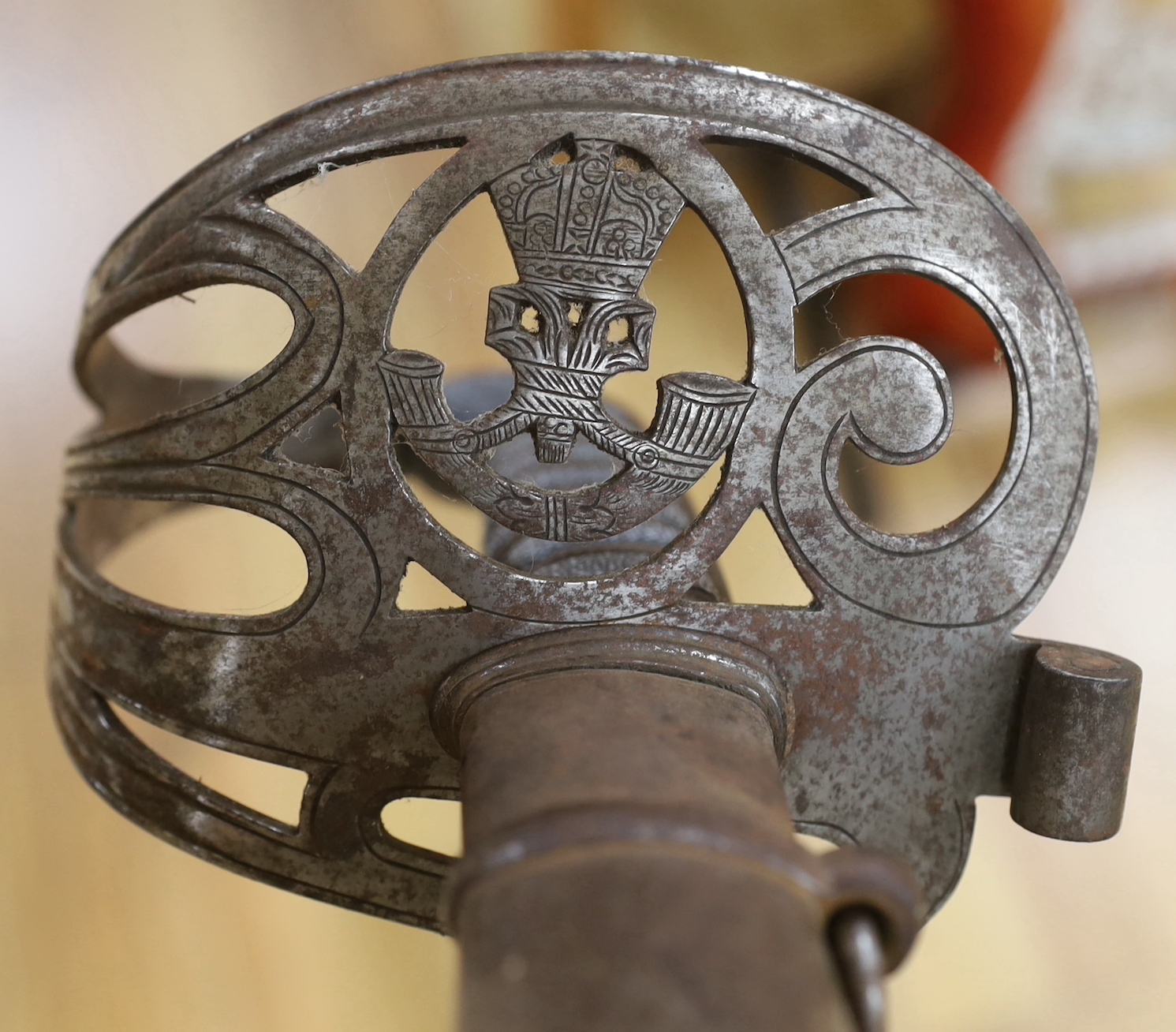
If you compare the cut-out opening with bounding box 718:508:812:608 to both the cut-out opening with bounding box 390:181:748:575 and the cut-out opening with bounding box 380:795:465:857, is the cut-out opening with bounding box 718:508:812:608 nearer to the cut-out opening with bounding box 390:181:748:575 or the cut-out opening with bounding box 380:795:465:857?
the cut-out opening with bounding box 390:181:748:575

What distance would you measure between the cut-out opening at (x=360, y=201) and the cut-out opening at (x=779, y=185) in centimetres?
20

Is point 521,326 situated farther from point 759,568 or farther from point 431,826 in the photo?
point 431,826

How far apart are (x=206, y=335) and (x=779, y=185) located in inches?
23.1

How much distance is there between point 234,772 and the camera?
1.17 m

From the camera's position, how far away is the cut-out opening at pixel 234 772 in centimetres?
99

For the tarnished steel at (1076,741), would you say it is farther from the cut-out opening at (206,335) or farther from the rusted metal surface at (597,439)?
the cut-out opening at (206,335)

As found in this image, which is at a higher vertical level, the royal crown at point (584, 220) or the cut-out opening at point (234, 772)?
the royal crown at point (584, 220)

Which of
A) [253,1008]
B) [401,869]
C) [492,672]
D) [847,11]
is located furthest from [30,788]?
[847,11]

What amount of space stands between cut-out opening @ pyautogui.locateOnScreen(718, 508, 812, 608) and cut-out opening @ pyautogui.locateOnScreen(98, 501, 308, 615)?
23 centimetres

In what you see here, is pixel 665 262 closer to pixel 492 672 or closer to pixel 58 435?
pixel 58 435

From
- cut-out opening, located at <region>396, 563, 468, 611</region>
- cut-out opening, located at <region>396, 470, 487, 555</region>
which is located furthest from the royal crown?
cut-out opening, located at <region>396, 470, 487, 555</region>

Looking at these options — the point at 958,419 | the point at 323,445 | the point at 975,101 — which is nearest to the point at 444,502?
the point at 323,445

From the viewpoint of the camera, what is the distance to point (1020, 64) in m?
1.66

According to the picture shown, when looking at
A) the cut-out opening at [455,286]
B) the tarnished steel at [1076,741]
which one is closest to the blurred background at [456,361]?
the cut-out opening at [455,286]
